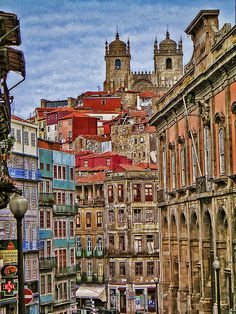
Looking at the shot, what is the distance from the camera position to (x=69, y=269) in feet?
237

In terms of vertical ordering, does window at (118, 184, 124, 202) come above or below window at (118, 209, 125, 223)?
above

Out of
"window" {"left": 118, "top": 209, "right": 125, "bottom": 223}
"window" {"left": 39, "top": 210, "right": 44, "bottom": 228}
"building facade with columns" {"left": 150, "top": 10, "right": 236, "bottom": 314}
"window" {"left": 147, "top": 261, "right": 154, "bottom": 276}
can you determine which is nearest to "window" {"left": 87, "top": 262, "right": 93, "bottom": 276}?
"window" {"left": 118, "top": 209, "right": 125, "bottom": 223}

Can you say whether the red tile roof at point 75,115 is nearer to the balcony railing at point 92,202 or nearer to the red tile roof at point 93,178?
the red tile roof at point 93,178

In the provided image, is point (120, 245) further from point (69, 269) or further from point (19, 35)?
point (19, 35)

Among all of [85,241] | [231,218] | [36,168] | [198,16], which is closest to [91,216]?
[85,241]

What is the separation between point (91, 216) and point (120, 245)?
208 inches

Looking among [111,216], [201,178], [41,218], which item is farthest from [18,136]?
[111,216]

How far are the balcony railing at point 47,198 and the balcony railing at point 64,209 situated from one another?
3.75 feet

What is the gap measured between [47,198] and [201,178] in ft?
78.9

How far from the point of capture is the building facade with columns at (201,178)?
4097 cm

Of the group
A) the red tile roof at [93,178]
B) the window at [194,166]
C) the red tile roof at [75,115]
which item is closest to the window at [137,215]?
the red tile roof at [93,178]

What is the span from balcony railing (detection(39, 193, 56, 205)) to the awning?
1063 inches

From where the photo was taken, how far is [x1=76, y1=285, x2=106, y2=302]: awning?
9419cm

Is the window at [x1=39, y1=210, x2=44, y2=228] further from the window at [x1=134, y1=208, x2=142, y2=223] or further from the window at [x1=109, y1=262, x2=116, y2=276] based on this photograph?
the window at [x1=109, y1=262, x2=116, y2=276]
